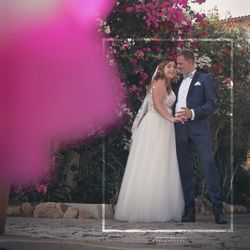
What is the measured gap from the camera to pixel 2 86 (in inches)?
183

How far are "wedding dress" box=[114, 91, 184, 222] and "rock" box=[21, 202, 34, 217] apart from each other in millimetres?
1040

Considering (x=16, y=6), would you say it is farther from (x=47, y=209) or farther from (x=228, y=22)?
(x=228, y=22)

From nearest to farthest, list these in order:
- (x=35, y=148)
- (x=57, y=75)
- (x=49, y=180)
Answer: (x=35, y=148), (x=57, y=75), (x=49, y=180)

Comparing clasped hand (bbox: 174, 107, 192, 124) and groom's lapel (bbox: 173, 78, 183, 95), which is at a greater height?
groom's lapel (bbox: 173, 78, 183, 95)

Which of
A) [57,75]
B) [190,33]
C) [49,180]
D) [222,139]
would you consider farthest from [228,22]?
[57,75]

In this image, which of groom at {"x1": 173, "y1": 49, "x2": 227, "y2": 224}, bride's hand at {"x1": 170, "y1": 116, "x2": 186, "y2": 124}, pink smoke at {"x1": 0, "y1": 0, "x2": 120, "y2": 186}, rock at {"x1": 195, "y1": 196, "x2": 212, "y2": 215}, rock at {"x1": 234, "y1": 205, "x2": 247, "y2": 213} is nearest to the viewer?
pink smoke at {"x1": 0, "y1": 0, "x2": 120, "y2": 186}

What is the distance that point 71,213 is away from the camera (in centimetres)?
643

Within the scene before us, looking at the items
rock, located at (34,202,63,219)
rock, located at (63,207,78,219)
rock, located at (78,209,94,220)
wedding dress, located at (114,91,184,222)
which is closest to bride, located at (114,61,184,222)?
wedding dress, located at (114,91,184,222)

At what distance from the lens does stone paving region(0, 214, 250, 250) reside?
4277 millimetres

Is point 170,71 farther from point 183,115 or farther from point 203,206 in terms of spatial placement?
point 203,206

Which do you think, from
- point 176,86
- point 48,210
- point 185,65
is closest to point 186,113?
point 176,86

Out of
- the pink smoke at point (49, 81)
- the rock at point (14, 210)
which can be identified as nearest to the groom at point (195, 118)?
the pink smoke at point (49, 81)

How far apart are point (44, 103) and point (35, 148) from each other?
388 mm

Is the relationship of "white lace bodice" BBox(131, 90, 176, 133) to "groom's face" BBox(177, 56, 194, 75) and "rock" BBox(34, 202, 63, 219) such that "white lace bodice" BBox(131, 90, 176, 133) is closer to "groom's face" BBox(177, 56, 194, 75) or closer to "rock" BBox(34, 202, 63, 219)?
"groom's face" BBox(177, 56, 194, 75)
